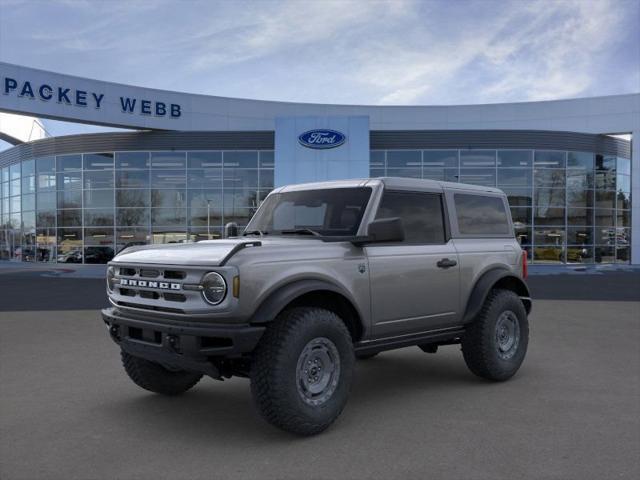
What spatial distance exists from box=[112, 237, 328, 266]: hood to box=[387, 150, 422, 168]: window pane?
876 inches

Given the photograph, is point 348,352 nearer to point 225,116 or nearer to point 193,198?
point 193,198

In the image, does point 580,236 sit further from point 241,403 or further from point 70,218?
point 241,403

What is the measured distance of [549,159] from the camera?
2673cm

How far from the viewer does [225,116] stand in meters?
28.4

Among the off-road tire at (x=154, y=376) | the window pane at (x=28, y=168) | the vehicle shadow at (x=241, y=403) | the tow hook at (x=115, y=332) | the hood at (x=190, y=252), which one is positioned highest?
the window pane at (x=28, y=168)

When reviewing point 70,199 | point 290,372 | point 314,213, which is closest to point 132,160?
point 70,199

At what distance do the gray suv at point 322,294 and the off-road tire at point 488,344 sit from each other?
1 cm

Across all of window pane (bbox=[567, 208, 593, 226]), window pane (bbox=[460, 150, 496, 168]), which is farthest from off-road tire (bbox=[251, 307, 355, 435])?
window pane (bbox=[567, 208, 593, 226])

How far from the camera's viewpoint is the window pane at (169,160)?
87.7 ft

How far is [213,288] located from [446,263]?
2.42 m

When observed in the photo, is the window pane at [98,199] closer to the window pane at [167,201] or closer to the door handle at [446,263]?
the window pane at [167,201]

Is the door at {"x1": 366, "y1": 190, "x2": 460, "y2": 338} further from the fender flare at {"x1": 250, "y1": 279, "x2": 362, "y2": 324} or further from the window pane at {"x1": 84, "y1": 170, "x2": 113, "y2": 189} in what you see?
the window pane at {"x1": 84, "y1": 170, "x2": 113, "y2": 189}

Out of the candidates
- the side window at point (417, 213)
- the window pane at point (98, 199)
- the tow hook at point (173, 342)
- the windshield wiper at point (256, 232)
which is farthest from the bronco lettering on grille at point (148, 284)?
the window pane at point (98, 199)

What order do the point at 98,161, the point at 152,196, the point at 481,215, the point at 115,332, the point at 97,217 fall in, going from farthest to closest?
1. the point at 98,161
2. the point at 97,217
3. the point at 152,196
4. the point at 481,215
5. the point at 115,332
